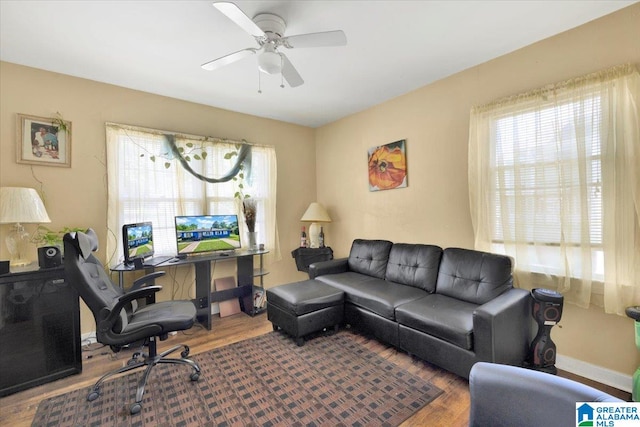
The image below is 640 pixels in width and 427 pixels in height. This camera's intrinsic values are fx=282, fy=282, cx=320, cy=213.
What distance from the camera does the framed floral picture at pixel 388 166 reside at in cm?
335

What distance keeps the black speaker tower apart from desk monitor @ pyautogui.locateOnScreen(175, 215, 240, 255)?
3011 millimetres

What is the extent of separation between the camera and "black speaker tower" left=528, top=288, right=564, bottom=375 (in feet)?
6.40

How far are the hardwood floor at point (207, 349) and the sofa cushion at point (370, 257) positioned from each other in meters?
0.93

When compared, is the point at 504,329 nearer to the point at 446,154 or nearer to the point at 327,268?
the point at 446,154

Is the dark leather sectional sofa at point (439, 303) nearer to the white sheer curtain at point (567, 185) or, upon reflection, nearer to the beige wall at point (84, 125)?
the white sheer curtain at point (567, 185)

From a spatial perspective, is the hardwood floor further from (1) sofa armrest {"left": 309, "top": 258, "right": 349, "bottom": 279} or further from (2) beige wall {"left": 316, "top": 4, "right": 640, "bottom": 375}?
(1) sofa armrest {"left": 309, "top": 258, "right": 349, "bottom": 279}

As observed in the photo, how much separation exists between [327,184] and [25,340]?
3575mm

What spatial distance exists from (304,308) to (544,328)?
6.02 ft

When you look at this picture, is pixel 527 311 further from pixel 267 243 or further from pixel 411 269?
pixel 267 243

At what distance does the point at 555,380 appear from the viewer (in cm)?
93

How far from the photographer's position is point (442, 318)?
209 centimetres

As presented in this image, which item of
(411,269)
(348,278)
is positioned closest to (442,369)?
(411,269)

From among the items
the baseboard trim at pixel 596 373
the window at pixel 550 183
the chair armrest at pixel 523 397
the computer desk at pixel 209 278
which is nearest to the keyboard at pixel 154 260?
the computer desk at pixel 209 278

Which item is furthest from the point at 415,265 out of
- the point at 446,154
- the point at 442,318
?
the point at 446,154
